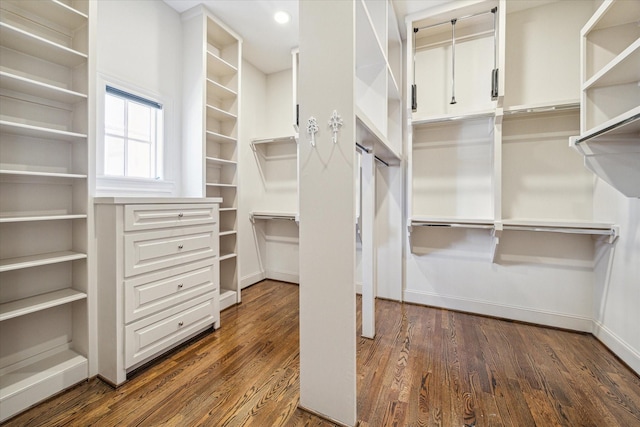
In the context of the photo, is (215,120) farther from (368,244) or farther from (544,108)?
(544,108)

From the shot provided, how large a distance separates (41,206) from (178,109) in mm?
1388

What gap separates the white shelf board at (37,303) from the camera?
137 cm

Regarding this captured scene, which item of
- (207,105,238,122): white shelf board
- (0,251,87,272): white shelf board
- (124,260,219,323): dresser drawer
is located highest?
(207,105,238,122): white shelf board

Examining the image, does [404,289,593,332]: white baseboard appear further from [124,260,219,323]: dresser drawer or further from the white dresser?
the white dresser

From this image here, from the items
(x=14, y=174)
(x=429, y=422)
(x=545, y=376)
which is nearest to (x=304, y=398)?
(x=429, y=422)

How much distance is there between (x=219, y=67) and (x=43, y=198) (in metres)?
1.94

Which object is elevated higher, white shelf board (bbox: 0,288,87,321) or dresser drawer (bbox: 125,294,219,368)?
white shelf board (bbox: 0,288,87,321)

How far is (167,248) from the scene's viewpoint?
184 centimetres

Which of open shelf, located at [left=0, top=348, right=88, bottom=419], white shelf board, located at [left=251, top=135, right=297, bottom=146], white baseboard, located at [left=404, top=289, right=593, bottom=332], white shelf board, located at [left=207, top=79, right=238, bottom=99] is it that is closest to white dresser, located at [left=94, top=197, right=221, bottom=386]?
open shelf, located at [left=0, top=348, right=88, bottom=419]

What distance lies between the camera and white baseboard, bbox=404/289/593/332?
224 centimetres

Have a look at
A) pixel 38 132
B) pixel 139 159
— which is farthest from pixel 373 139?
pixel 139 159

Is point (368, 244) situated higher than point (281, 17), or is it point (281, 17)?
point (281, 17)

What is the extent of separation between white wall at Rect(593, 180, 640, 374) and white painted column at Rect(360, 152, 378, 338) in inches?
64.1

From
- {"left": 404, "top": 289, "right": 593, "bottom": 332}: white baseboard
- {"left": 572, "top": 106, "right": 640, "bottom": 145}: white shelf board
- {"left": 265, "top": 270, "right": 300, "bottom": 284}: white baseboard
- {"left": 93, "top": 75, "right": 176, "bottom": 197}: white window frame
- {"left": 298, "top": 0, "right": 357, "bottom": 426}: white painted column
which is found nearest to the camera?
{"left": 572, "top": 106, "right": 640, "bottom": 145}: white shelf board
